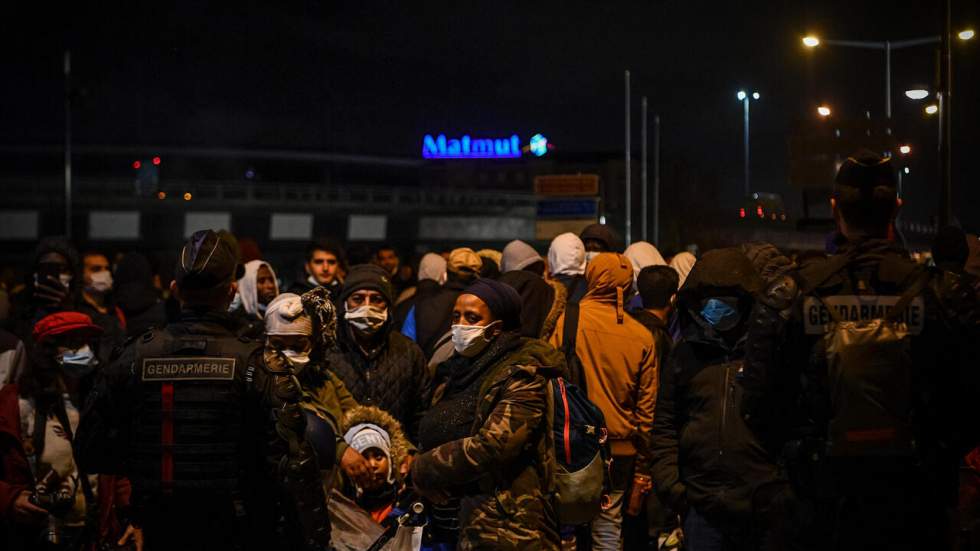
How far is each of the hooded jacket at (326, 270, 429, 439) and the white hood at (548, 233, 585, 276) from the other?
9.37 feet

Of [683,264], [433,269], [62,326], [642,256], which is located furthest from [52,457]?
[642,256]

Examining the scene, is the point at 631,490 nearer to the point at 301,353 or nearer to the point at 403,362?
the point at 403,362

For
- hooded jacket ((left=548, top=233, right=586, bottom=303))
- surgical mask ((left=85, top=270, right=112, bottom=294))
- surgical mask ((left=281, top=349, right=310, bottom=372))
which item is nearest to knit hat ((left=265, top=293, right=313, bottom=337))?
surgical mask ((left=281, top=349, right=310, bottom=372))

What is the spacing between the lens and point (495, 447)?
4.32 metres

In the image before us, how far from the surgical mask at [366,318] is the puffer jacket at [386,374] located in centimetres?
5

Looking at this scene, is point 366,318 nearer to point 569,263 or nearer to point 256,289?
point 256,289

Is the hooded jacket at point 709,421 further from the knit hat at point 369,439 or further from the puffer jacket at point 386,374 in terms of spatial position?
the puffer jacket at point 386,374

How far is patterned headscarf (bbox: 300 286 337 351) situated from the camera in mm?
5609

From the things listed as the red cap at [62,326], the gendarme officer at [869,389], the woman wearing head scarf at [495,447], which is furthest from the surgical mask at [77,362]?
the gendarme officer at [869,389]

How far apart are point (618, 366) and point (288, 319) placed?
2.22m

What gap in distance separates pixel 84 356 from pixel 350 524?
7.74 feet

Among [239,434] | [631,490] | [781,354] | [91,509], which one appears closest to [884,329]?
[781,354]

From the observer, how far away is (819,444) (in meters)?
3.46

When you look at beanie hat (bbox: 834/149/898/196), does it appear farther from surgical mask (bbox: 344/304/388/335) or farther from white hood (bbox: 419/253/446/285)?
white hood (bbox: 419/253/446/285)
